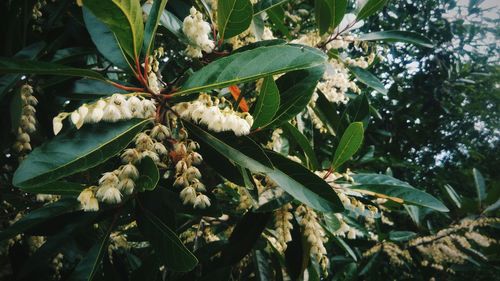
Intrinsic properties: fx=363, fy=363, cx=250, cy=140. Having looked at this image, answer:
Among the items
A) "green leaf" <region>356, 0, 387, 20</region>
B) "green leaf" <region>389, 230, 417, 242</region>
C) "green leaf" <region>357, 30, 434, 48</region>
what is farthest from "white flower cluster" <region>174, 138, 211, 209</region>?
"green leaf" <region>389, 230, 417, 242</region>

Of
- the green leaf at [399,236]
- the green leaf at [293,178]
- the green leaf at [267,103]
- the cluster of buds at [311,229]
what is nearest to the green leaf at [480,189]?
the green leaf at [399,236]

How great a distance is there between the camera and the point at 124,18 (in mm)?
754

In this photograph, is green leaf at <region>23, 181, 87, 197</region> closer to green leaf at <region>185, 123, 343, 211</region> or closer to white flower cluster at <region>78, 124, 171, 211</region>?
white flower cluster at <region>78, 124, 171, 211</region>

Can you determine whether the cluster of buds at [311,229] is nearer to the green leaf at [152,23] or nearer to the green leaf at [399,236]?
the green leaf at [152,23]

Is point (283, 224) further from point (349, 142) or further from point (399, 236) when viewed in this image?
point (399, 236)

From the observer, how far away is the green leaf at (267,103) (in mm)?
947

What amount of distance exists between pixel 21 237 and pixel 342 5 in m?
1.74

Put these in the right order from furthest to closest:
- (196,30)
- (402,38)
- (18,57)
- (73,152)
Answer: (402,38) < (18,57) < (196,30) < (73,152)

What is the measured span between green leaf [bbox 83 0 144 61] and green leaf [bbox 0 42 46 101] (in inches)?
20.0

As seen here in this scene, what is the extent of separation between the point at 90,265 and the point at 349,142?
86 cm

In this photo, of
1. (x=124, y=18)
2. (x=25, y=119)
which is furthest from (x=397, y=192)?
(x=25, y=119)

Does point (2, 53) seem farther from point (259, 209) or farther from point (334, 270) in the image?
point (334, 270)

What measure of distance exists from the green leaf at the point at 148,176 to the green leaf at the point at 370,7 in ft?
3.35

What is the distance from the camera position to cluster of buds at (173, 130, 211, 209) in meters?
0.94
